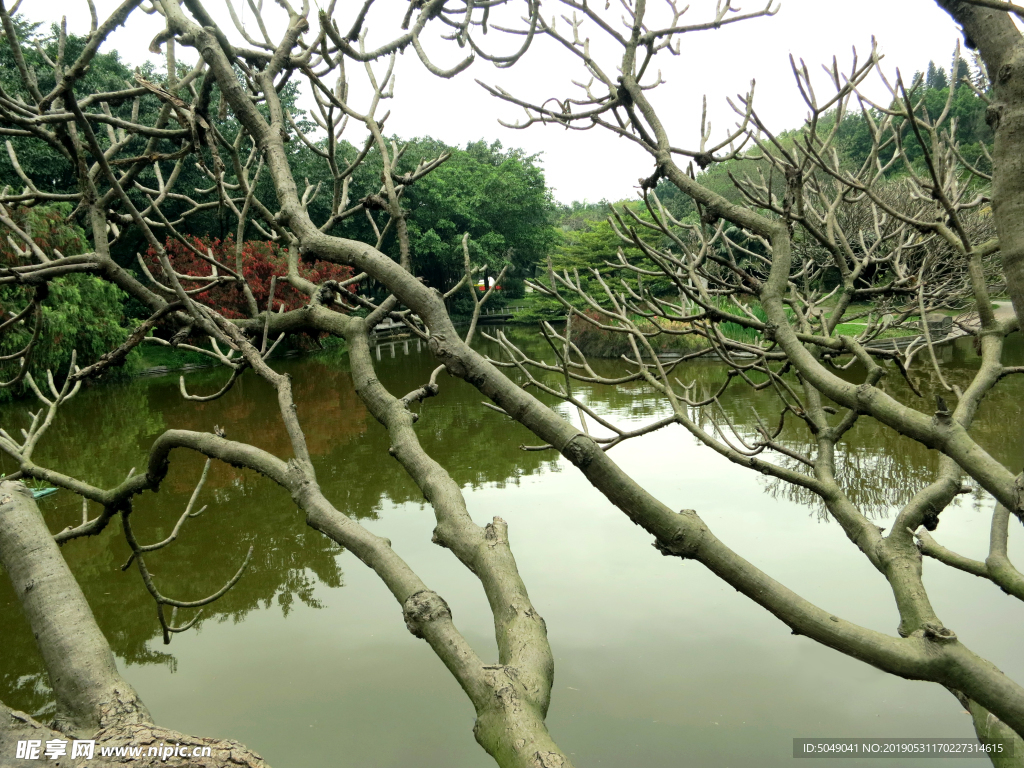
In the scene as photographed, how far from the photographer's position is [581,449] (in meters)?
0.98

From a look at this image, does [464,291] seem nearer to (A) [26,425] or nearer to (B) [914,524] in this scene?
(A) [26,425]

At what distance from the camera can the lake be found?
3.17 metres

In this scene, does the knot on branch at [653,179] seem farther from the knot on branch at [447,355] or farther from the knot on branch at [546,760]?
the knot on branch at [546,760]

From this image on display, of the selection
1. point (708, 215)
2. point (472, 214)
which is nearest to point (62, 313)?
point (708, 215)

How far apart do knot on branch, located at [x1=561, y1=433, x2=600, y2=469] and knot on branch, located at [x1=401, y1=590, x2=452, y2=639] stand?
28 centimetres

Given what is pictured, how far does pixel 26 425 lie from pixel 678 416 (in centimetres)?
1176

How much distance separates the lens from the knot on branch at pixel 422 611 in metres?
0.95

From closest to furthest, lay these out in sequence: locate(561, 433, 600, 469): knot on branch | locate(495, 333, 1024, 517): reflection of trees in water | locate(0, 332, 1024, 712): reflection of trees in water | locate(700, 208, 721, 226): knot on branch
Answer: locate(561, 433, 600, 469): knot on branch, locate(700, 208, 721, 226): knot on branch, locate(0, 332, 1024, 712): reflection of trees in water, locate(495, 333, 1024, 517): reflection of trees in water

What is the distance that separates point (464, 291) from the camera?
32.0 meters

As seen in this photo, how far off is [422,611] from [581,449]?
0.32m

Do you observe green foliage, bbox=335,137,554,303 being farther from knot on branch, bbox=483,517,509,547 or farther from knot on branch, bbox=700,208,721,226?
knot on branch, bbox=483,517,509,547

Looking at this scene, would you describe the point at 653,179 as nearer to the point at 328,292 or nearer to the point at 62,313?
the point at 328,292

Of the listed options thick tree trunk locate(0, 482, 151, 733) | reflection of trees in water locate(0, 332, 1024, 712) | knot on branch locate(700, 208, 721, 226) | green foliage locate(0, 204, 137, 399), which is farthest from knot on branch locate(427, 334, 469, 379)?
green foliage locate(0, 204, 137, 399)

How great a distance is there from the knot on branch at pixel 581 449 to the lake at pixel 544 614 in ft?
8.36
